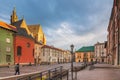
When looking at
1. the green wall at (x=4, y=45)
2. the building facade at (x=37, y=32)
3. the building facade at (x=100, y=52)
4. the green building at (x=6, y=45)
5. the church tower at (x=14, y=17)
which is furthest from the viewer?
the building facade at (x=100, y=52)

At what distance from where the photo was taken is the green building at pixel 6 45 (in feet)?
198

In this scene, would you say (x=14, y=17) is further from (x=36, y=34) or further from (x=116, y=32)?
(x=116, y=32)

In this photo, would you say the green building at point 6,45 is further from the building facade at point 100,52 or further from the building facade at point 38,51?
the building facade at point 100,52

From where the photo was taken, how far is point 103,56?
14950cm

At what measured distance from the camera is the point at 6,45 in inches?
2477

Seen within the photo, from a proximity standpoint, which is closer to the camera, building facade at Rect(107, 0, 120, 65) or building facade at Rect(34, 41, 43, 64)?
building facade at Rect(107, 0, 120, 65)

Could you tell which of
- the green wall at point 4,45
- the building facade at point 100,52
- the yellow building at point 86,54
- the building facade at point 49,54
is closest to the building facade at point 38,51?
the building facade at point 49,54

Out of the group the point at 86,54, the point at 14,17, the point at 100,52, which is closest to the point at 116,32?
the point at 14,17

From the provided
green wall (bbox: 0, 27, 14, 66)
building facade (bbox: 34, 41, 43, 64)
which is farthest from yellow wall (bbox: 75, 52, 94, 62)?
green wall (bbox: 0, 27, 14, 66)

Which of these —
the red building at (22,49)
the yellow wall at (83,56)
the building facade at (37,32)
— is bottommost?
the yellow wall at (83,56)

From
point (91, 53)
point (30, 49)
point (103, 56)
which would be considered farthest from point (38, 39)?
point (91, 53)

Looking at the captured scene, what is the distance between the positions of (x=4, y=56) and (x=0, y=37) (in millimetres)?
5325

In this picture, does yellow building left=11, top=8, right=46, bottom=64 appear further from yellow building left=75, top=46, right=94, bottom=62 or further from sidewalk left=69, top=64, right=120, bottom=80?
sidewalk left=69, top=64, right=120, bottom=80

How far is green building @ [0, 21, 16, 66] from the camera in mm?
60344
